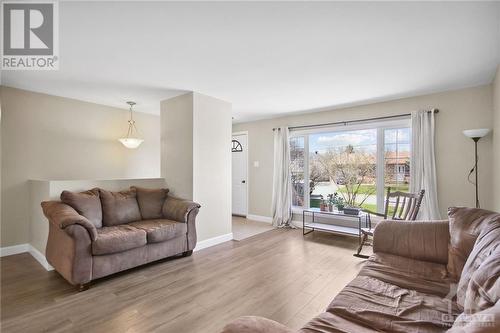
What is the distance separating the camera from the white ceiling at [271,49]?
184cm

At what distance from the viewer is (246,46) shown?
92.0 inches

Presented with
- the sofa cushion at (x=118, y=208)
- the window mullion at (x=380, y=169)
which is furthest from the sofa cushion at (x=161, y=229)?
the window mullion at (x=380, y=169)

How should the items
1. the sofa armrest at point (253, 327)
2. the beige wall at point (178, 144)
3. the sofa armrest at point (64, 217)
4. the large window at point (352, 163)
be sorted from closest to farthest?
the sofa armrest at point (253, 327) → the sofa armrest at point (64, 217) → the beige wall at point (178, 144) → the large window at point (352, 163)

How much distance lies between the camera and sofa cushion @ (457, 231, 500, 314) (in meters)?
1.03

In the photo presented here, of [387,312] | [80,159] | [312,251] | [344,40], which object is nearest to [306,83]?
[344,40]

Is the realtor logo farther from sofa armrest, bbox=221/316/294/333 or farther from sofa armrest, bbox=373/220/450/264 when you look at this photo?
sofa armrest, bbox=373/220/450/264

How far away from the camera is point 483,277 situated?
3.79 feet

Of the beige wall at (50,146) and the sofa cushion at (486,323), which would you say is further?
the beige wall at (50,146)

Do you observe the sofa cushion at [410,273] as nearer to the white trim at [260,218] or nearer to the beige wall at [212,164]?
the beige wall at [212,164]

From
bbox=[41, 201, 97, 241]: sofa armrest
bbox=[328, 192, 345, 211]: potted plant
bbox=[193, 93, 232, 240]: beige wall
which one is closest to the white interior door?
bbox=[193, 93, 232, 240]: beige wall

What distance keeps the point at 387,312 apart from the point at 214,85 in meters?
3.17

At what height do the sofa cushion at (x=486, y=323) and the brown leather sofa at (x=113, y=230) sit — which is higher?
the sofa cushion at (x=486, y=323)

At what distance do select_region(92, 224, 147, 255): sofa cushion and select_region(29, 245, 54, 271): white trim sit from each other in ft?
2.60

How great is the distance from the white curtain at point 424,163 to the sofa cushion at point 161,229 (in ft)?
11.9
